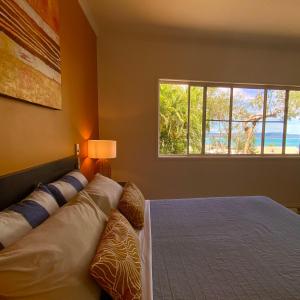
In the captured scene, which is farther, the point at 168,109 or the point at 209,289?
the point at 168,109

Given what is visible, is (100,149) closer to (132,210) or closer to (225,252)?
(132,210)

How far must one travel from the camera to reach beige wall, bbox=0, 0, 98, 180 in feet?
3.58

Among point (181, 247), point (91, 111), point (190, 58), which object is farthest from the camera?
point (190, 58)

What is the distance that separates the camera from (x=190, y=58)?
10.3 ft

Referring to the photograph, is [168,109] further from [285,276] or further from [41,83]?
[285,276]

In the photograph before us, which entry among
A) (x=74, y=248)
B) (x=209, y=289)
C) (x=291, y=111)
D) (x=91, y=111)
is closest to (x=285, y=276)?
(x=209, y=289)

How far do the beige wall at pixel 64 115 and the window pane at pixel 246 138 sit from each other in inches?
87.5

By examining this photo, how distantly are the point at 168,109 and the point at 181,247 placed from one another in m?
2.39

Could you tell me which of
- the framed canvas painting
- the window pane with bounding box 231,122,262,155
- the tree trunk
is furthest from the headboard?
the tree trunk

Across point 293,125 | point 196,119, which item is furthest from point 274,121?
point 196,119

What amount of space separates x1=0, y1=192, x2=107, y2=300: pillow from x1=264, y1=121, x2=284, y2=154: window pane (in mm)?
3513

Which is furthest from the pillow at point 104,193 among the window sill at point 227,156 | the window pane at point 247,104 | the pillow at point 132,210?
the window pane at point 247,104

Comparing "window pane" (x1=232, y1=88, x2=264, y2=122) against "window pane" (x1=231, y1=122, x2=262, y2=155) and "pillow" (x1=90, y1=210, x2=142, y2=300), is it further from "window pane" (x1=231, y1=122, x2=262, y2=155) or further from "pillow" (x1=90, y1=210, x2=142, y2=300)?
"pillow" (x1=90, y1=210, x2=142, y2=300)

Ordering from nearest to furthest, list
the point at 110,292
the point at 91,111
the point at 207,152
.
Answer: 1. the point at 110,292
2. the point at 91,111
3. the point at 207,152
